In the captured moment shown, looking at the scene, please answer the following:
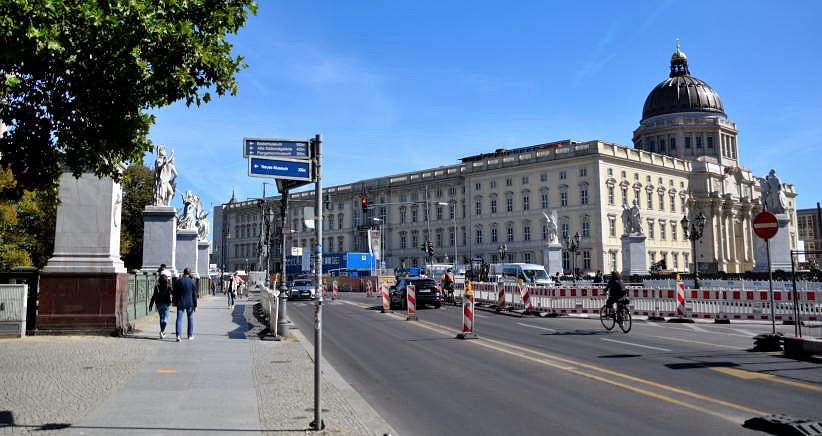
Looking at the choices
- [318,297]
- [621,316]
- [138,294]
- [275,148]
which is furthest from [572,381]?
Result: [138,294]

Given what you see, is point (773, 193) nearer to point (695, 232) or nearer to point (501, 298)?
point (695, 232)

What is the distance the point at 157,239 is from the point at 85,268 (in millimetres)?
12836

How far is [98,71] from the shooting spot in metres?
9.04

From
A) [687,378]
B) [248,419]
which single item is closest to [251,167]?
[248,419]

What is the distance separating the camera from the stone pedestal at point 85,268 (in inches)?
621

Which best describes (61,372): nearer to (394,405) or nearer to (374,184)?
(394,405)

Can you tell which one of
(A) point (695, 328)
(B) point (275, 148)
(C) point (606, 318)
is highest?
(B) point (275, 148)

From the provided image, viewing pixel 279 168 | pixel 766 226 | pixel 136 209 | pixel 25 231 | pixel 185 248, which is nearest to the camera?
pixel 279 168

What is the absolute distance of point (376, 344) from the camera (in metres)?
16.1

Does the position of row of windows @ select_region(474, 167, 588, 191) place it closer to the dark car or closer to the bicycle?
the dark car

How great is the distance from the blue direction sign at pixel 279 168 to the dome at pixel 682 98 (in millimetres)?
114589

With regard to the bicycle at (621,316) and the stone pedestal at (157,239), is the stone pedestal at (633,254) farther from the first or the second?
the stone pedestal at (157,239)

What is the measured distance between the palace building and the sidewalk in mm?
63199

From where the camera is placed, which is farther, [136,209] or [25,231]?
[136,209]
